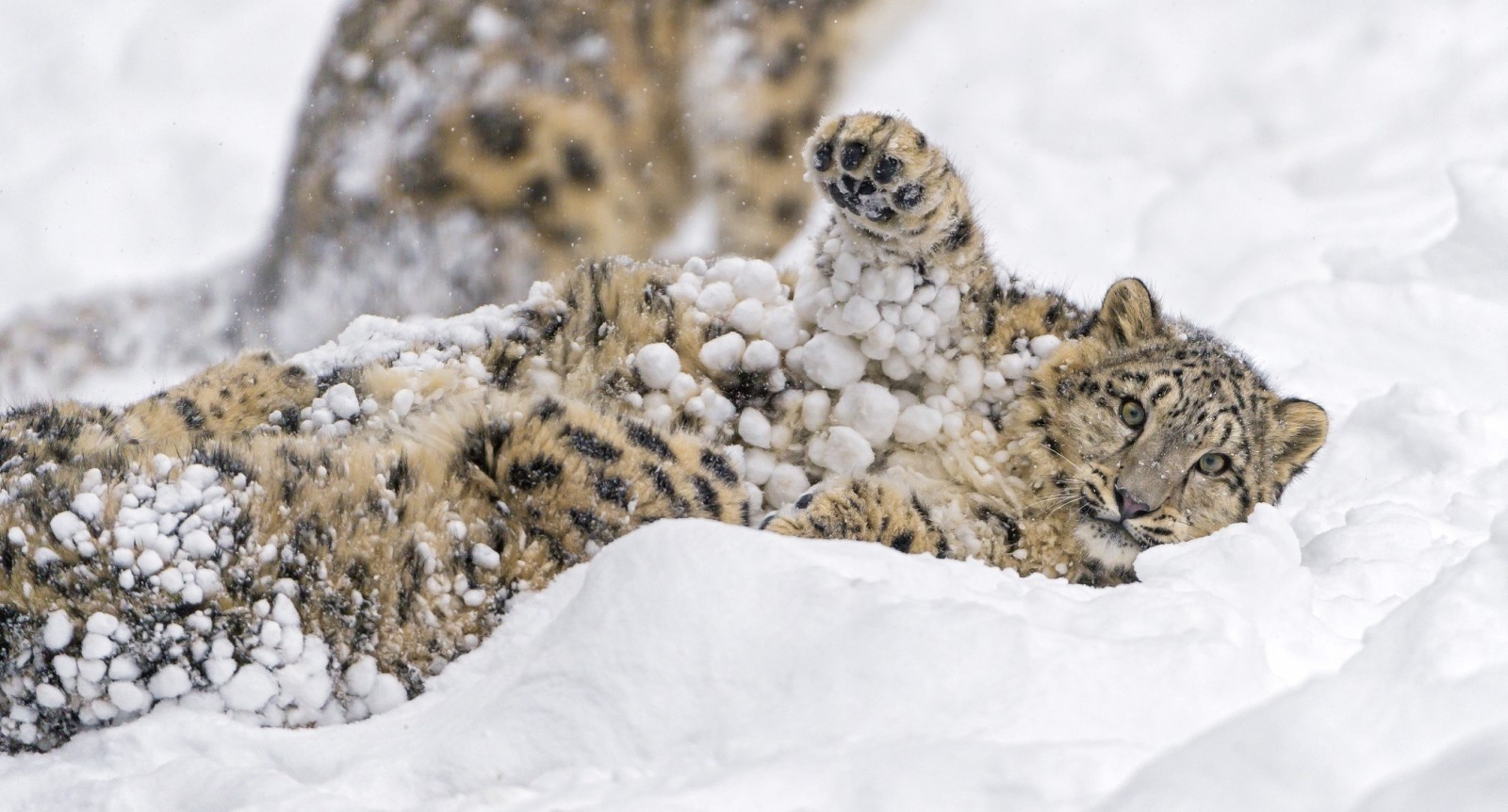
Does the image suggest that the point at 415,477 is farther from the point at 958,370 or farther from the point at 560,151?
the point at 560,151

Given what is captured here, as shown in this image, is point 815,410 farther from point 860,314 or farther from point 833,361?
point 860,314

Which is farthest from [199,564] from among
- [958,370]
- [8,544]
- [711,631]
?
[958,370]

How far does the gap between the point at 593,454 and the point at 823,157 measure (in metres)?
0.99

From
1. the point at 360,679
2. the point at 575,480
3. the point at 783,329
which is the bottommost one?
the point at 360,679

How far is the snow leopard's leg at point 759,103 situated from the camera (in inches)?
224

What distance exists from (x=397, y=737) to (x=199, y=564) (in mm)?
556

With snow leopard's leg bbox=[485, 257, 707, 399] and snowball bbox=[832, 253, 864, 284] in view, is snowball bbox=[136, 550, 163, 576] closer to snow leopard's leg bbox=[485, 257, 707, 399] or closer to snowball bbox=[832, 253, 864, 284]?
snow leopard's leg bbox=[485, 257, 707, 399]

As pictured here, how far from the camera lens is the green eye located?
12.9ft

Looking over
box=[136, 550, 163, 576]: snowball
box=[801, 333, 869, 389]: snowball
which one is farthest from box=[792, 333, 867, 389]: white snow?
box=[136, 550, 163, 576]: snowball

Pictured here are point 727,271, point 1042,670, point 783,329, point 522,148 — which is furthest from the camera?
point 522,148

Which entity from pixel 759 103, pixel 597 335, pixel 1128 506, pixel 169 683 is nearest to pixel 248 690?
pixel 169 683

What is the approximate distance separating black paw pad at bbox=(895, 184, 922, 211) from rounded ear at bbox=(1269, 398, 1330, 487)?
1.28 meters

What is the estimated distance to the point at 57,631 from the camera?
2.59 metres

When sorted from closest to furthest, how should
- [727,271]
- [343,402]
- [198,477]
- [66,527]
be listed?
[66,527], [198,477], [343,402], [727,271]
